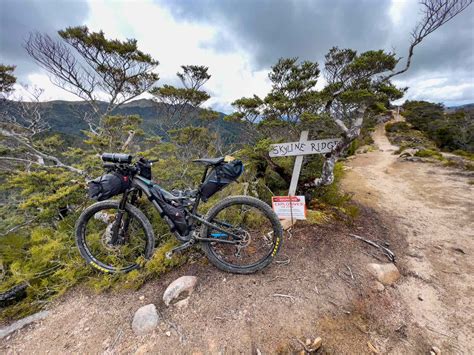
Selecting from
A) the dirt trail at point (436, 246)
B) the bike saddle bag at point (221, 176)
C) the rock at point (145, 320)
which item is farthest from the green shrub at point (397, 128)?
the rock at point (145, 320)

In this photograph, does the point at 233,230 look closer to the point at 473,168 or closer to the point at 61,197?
the point at 61,197

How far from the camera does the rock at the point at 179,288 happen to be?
78.2 inches

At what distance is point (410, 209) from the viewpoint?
4.80 meters

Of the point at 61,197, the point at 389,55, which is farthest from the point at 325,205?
the point at 61,197

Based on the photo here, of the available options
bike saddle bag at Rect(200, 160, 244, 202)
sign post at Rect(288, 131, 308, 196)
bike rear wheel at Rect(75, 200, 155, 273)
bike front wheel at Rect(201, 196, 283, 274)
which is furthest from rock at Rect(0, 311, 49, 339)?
sign post at Rect(288, 131, 308, 196)

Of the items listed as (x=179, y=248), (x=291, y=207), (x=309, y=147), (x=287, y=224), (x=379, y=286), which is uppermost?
(x=309, y=147)

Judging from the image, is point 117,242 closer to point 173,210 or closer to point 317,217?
point 173,210

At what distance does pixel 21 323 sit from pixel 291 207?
10.6 ft

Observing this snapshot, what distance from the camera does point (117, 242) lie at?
2391 millimetres

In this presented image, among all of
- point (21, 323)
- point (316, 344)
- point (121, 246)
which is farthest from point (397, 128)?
point (21, 323)

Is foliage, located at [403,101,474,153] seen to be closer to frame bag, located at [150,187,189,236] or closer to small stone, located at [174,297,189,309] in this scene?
frame bag, located at [150,187,189,236]

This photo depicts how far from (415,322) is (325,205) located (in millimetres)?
2190

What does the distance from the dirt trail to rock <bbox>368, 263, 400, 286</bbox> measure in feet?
0.33

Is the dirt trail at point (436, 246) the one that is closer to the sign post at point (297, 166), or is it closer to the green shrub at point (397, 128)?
the sign post at point (297, 166)
